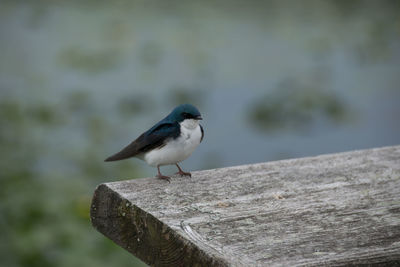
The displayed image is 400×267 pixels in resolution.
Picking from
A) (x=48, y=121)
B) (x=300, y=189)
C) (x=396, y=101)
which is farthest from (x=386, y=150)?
(x=396, y=101)

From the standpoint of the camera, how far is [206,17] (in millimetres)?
7336

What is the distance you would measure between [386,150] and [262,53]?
5.04 m

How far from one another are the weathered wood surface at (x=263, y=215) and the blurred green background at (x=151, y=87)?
6.29ft

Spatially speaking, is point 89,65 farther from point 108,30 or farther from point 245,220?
point 245,220

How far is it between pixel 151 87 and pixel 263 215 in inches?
184

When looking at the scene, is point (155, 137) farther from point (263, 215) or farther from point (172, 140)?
point (263, 215)

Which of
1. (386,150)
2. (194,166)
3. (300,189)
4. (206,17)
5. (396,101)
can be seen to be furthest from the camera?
(206,17)

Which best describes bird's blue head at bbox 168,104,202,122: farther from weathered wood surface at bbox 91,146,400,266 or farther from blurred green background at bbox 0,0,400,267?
blurred green background at bbox 0,0,400,267

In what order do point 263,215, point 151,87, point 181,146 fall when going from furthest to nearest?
point 151,87 < point 181,146 < point 263,215

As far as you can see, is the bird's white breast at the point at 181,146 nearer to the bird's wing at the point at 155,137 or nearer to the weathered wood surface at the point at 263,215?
the bird's wing at the point at 155,137

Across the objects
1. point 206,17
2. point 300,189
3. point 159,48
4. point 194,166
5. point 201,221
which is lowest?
point 201,221

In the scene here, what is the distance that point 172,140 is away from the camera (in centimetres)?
203

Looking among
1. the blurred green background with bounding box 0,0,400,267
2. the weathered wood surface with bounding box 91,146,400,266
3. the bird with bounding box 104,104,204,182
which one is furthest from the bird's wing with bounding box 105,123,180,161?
the blurred green background with bounding box 0,0,400,267

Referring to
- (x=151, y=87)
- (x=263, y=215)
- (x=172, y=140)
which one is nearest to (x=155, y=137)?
(x=172, y=140)
